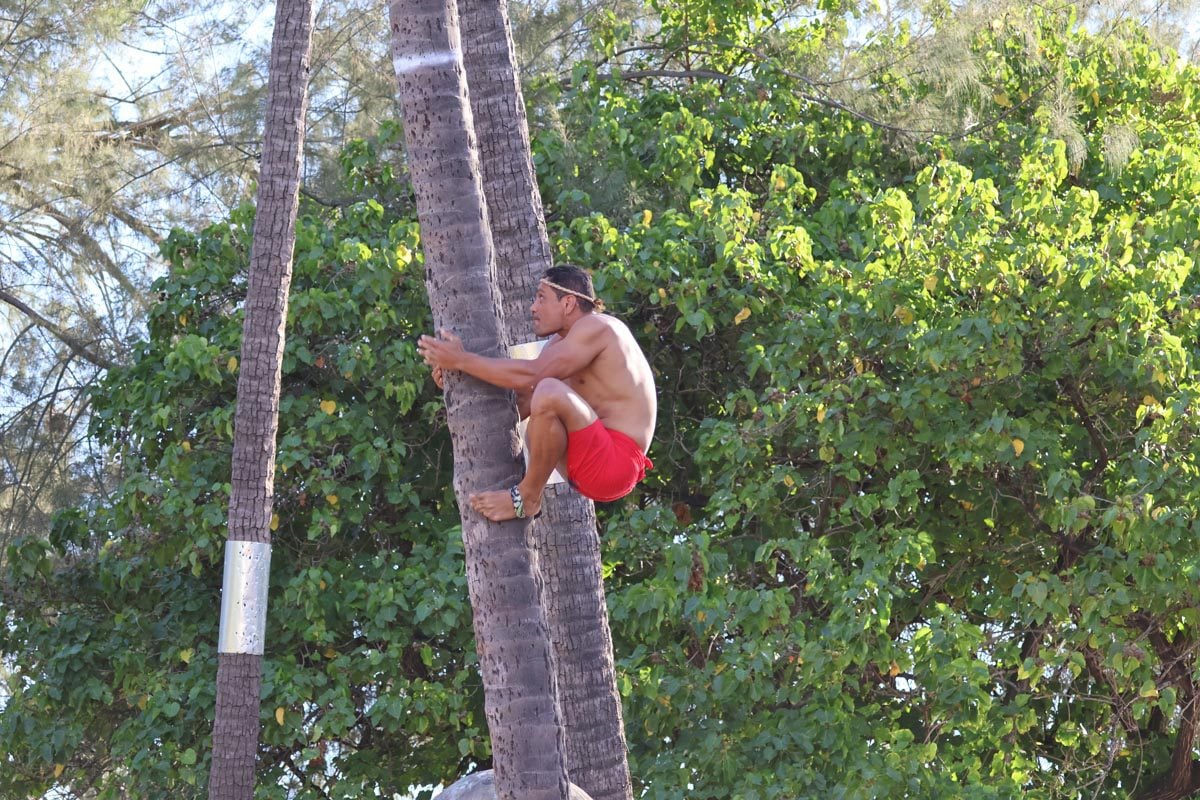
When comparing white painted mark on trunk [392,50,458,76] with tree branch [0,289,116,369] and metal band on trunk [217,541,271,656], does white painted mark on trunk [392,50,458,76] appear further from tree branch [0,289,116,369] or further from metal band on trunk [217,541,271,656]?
tree branch [0,289,116,369]

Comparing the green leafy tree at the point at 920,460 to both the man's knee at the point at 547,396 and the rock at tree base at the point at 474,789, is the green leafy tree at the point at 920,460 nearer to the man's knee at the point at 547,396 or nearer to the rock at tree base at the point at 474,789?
the rock at tree base at the point at 474,789

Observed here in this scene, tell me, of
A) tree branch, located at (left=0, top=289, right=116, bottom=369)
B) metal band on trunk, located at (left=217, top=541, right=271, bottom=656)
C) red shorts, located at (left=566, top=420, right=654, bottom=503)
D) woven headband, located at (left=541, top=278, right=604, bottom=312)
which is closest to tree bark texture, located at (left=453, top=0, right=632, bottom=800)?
woven headband, located at (left=541, top=278, right=604, bottom=312)

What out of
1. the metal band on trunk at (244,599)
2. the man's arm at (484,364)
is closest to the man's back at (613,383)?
the man's arm at (484,364)

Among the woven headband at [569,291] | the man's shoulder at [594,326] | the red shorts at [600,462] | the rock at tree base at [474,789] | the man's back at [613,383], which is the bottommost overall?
the rock at tree base at [474,789]

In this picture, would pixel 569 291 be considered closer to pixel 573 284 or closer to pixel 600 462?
pixel 573 284

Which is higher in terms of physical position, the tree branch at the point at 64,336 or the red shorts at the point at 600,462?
the tree branch at the point at 64,336

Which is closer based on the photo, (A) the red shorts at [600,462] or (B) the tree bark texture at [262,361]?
(A) the red shorts at [600,462]

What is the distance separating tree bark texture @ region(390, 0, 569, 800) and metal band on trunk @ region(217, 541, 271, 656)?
364 centimetres

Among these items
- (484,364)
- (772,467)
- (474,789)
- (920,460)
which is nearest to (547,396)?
(484,364)

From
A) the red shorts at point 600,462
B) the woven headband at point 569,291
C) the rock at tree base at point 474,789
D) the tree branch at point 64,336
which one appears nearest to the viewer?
the red shorts at point 600,462

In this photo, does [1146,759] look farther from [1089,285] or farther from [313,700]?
[313,700]

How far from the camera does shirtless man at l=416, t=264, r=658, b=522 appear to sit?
4715 mm

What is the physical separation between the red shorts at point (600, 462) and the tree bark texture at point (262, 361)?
3682mm

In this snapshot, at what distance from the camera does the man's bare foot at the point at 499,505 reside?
15.3 feet
